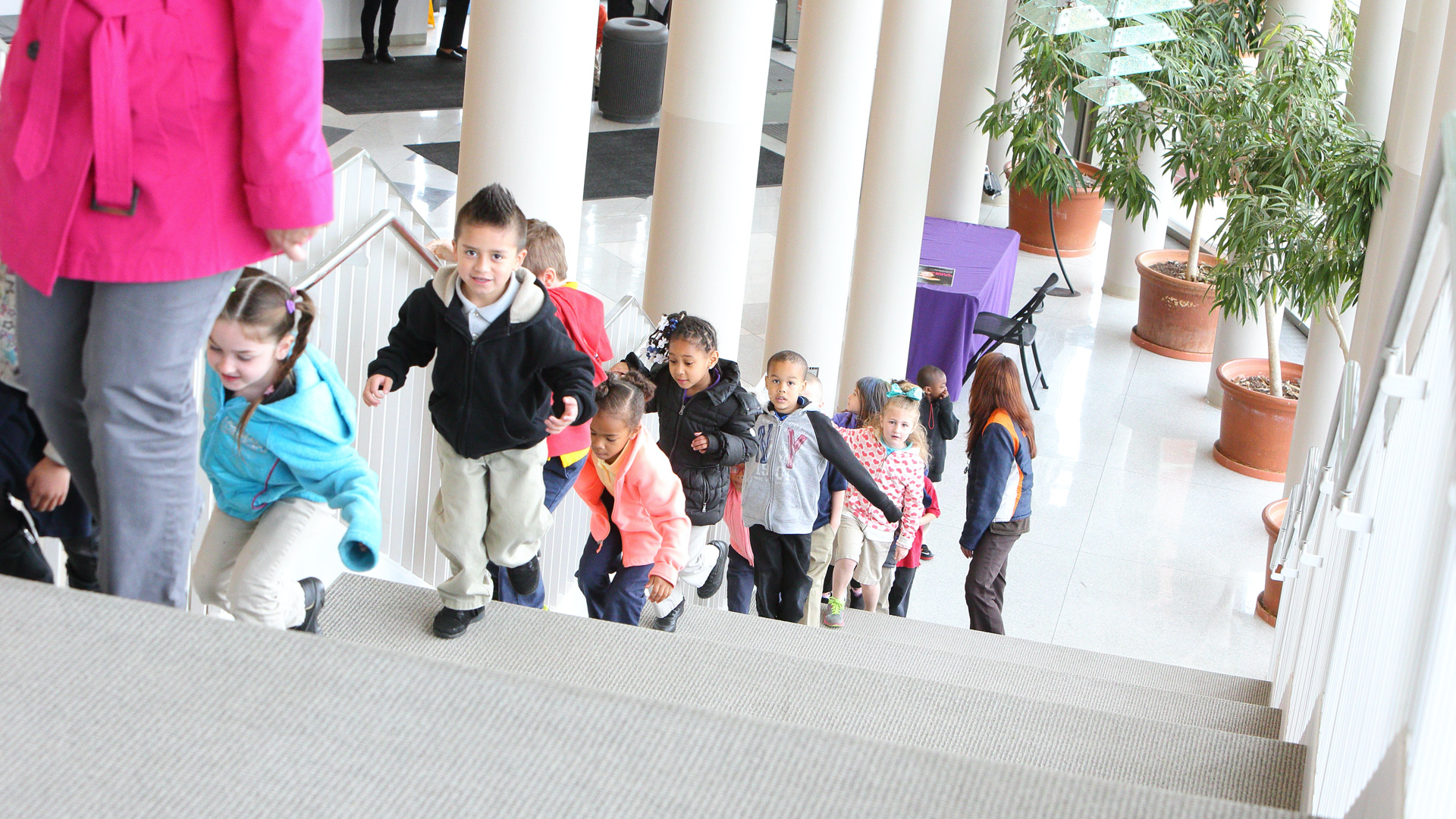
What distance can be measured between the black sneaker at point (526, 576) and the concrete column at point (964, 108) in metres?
7.67

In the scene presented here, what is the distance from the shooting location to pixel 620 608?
14.4ft

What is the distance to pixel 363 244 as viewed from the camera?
402cm

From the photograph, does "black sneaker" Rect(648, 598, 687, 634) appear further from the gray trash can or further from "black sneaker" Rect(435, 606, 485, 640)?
the gray trash can

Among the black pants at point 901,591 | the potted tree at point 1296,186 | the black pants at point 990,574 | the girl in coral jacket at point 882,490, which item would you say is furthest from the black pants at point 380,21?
the girl in coral jacket at point 882,490

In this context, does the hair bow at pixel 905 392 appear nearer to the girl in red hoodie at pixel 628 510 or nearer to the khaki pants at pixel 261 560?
the girl in red hoodie at pixel 628 510

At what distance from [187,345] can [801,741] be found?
1.19m

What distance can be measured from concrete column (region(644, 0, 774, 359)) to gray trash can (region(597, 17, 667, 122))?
8.78 m

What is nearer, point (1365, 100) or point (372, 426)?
point (372, 426)

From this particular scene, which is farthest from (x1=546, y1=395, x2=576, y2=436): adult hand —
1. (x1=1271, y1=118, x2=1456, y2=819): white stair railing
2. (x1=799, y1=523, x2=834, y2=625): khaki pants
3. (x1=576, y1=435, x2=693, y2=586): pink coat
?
(x1=799, y1=523, x2=834, y2=625): khaki pants

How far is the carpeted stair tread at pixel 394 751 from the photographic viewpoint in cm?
186

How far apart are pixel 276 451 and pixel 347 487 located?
15 centimetres

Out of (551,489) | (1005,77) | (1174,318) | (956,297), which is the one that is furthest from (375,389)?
(1005,77)

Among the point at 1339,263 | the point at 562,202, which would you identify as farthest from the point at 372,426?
the point at 1339,263

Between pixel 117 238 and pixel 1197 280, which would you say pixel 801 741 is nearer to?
pixel 117 238
